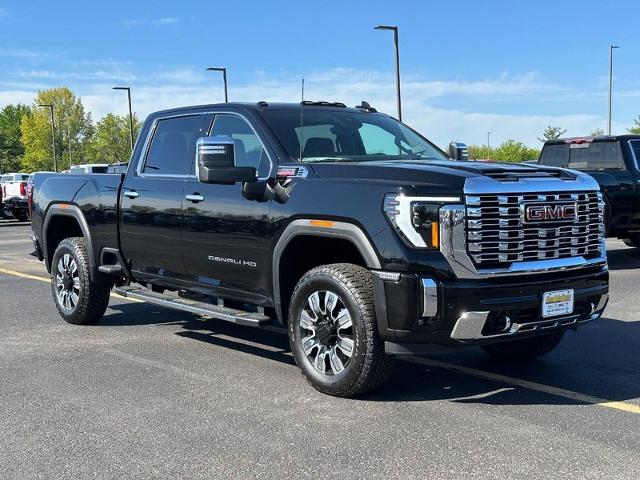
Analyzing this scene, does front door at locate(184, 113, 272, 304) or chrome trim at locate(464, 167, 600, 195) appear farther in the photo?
front door at locate(184, 113, 272, 304)

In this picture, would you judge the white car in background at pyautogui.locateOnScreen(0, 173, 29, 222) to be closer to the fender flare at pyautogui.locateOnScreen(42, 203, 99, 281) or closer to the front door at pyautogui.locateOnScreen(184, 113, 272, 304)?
the fender flare at pyautogui.locateOnScreen(42, 203, 99, 281)

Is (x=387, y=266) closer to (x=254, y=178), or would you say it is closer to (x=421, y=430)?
(x=421, y=430)

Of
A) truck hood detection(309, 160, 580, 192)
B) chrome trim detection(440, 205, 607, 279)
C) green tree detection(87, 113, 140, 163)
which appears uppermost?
green tree detection(87, 113, 140, 163)

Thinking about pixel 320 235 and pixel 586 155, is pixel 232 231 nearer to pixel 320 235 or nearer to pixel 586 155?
pixel 320 235

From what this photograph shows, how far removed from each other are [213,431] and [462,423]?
56.6 inches

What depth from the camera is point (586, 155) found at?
12711 mm

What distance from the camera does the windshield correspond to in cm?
576

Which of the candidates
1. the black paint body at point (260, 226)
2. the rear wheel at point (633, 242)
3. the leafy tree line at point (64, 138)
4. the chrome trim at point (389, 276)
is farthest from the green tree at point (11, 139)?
the chrome trim at point (389, 276)

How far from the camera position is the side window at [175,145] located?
639 cm

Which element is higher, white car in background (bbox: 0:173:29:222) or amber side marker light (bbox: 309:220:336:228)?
amber side marker light (bbox: 309:220:336:228)

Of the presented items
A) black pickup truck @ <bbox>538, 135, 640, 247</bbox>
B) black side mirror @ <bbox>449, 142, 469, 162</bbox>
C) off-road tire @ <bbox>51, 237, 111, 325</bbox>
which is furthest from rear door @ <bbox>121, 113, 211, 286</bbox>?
black pickup truck @ <bbox>538, 135, 640, 247</bbox>

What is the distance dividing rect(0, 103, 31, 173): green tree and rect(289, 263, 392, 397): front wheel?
3652 inches

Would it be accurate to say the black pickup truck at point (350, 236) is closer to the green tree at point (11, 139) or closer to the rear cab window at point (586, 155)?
the rear cab window at point (586, 155)

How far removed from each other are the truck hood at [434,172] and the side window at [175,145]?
150 cm
